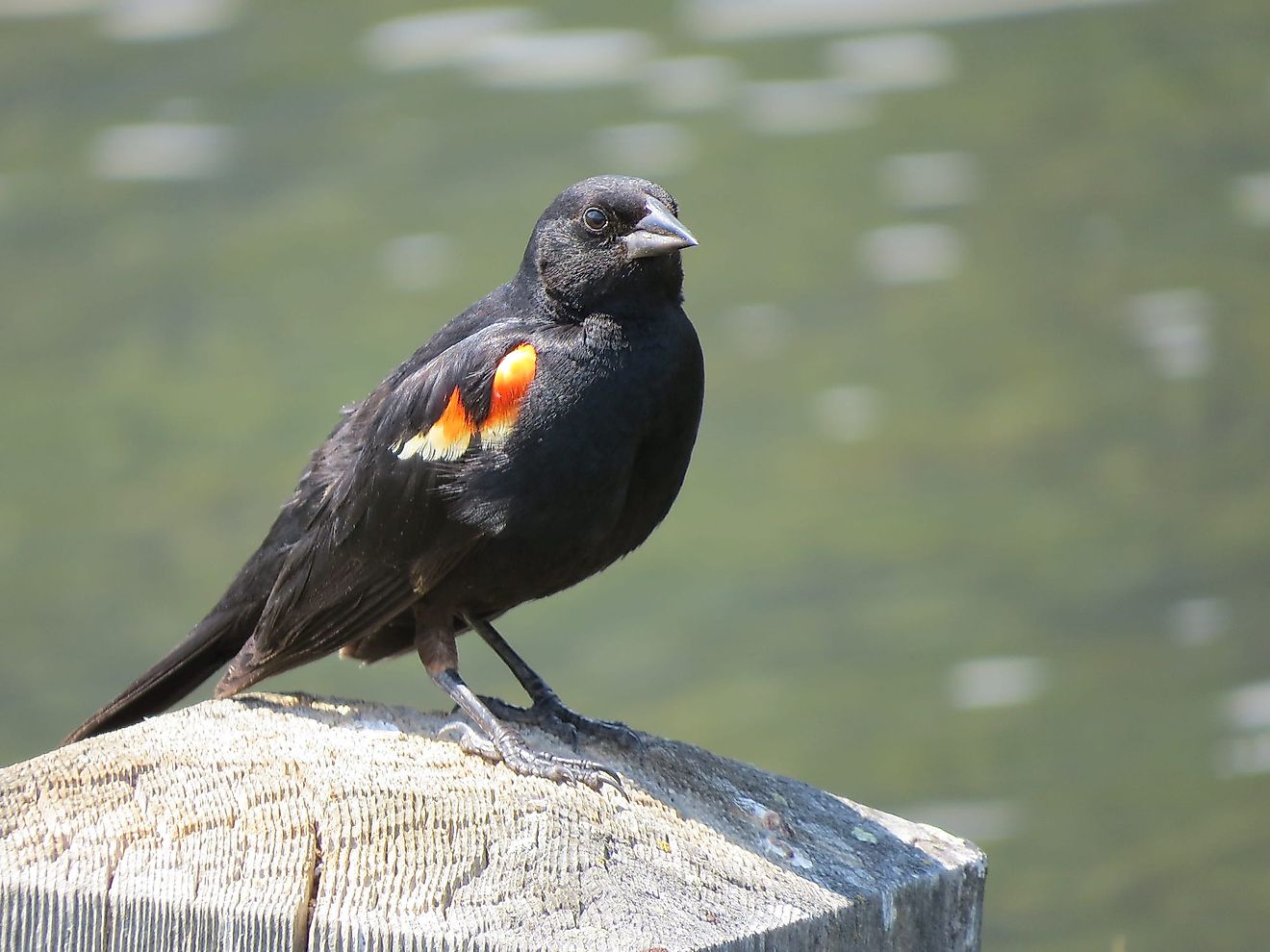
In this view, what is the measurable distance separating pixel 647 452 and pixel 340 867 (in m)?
1.73

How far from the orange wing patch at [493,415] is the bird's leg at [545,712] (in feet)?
1.87

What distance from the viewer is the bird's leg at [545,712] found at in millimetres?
4094

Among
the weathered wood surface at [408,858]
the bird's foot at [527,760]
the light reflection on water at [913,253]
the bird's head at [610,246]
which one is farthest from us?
the light reflection on water at [913,253]

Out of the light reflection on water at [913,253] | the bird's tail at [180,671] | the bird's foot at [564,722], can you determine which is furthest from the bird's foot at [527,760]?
the light reflection on water at [913,253]

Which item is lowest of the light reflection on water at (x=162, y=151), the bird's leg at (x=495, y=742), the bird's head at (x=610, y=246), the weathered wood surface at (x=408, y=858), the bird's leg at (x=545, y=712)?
the light reflection on water at (x=162, y=151)

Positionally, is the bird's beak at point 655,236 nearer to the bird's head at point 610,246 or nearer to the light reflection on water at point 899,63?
the bird's head at point 610,246

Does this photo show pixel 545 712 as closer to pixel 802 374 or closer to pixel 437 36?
pixel 802 374

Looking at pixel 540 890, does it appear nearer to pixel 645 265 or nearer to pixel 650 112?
pixel 645 265

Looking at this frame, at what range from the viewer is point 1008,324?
13.6 m

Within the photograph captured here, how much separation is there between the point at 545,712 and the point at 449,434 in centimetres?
81

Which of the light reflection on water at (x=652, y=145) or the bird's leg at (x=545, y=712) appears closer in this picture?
the bird's leg at (x=545, y=712)

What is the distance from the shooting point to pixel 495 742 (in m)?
3.82

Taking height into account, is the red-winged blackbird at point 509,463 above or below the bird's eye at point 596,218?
below

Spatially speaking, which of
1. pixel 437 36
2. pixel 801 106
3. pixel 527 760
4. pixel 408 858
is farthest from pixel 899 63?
pixel 408 858
